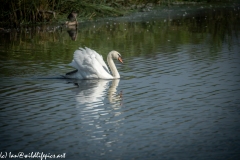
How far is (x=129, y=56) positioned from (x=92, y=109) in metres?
6.47

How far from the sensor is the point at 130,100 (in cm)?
1084

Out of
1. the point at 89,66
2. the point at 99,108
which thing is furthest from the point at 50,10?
the point at 99,108

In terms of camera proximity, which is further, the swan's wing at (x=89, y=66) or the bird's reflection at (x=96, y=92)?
the swan's wing at (x=89, y=66)

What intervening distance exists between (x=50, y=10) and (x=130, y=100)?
14869mm

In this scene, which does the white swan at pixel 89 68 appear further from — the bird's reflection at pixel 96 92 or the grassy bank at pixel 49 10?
the grassy bank at pixel 49 10

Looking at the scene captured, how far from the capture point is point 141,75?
1331 centimetres

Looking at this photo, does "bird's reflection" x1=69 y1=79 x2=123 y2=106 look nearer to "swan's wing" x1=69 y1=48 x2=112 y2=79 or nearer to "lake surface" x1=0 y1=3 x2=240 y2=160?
"lake surface" x1=0 y1=3 x2=240 y2=160

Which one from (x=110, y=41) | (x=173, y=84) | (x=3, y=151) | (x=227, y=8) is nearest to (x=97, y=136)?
(x=3, y=151)

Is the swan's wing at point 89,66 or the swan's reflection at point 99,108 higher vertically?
the swan's wing at point 89,66

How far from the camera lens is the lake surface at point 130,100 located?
8039 millimetres

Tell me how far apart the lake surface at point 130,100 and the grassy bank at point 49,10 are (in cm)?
274

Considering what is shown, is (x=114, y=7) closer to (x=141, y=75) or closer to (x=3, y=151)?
(x=141, y=75)

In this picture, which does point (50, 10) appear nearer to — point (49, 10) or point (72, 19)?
point (49, 10)

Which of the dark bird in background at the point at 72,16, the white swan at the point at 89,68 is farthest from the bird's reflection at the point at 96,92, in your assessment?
the dark bird in background at the point at 72,16
